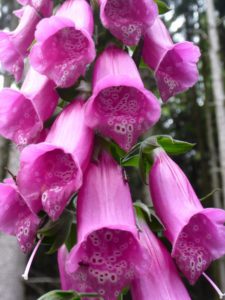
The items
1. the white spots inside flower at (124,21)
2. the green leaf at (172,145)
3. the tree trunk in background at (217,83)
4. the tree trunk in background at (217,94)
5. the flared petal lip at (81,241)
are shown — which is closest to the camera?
the flared petal lip at (81,241)

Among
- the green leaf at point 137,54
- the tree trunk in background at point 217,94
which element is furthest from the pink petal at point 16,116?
the tree trunk in background at point 217,94

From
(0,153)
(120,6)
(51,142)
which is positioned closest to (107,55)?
(120,6)

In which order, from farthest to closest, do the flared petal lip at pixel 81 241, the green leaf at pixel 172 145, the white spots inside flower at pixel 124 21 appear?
the green leaf at pixel 172 145 → the white spots inside flower at pixel 124 21 → the flared petal lip at pixel 81 241

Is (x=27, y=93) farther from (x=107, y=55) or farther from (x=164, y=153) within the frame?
(x=164, y=153)

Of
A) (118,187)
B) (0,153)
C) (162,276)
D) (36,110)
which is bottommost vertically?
(0,153)

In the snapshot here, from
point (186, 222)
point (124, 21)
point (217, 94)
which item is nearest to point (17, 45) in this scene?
point (124, 21)

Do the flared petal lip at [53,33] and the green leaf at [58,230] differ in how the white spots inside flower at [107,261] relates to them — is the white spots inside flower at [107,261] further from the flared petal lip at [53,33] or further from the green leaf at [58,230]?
the flared petal lip at [53,33]

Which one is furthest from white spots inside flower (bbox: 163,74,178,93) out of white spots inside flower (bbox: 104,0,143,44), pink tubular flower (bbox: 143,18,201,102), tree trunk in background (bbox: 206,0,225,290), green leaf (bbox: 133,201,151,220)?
tree trunk in background (bbox: 206,0,225,290)
